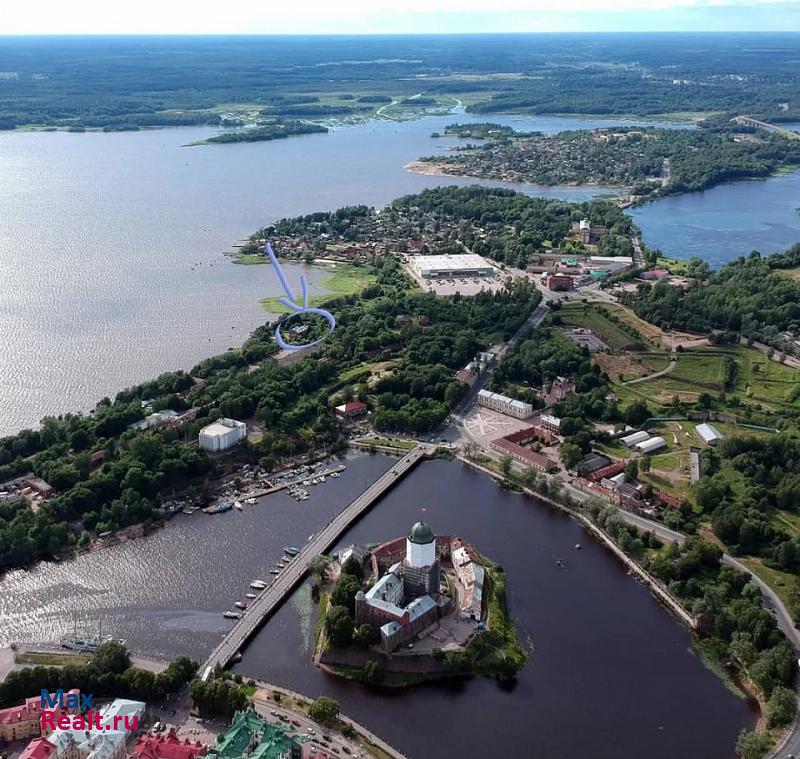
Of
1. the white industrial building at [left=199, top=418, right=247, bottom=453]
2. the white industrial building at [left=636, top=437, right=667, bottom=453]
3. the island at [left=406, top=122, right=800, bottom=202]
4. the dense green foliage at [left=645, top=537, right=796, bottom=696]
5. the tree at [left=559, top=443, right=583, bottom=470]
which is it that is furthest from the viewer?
the island at [left=406, top=122, right=800, bottom=202]

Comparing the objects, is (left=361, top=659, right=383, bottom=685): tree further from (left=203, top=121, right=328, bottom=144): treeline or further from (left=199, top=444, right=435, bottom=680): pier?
(left=203, top=121, right=328, bottom=144): treeline

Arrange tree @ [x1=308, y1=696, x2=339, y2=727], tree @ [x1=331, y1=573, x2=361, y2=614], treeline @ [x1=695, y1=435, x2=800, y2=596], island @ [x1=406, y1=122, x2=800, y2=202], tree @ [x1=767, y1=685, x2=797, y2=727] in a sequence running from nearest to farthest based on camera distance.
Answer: tree @ [x1=308, y1=696, x2=339, y2=727] < tree @ [x1=767, y1=685, x2=797, y2=727] < tree @ [x1=331, y1=573, x2=361, y2=614] < treeline @ [x1=695, y1=435, x2=800, y2=596] < island @ [x1=406, y1=122, x2=800, y2=202]

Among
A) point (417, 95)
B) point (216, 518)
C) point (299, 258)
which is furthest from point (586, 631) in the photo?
point (417, 95)

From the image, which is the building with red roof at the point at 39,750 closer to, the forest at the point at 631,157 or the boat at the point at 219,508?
the boat at the point at 219,508

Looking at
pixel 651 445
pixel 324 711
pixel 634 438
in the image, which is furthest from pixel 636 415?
pixel 324 711

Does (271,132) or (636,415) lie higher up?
(636,415)

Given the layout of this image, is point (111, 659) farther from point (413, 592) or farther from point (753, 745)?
point (753, 745)

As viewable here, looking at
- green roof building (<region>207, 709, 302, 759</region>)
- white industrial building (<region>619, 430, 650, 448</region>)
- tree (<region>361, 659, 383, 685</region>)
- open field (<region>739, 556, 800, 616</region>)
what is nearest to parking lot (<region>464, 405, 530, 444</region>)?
white industrial building (<region>619, 430, 650, 448</region>)
